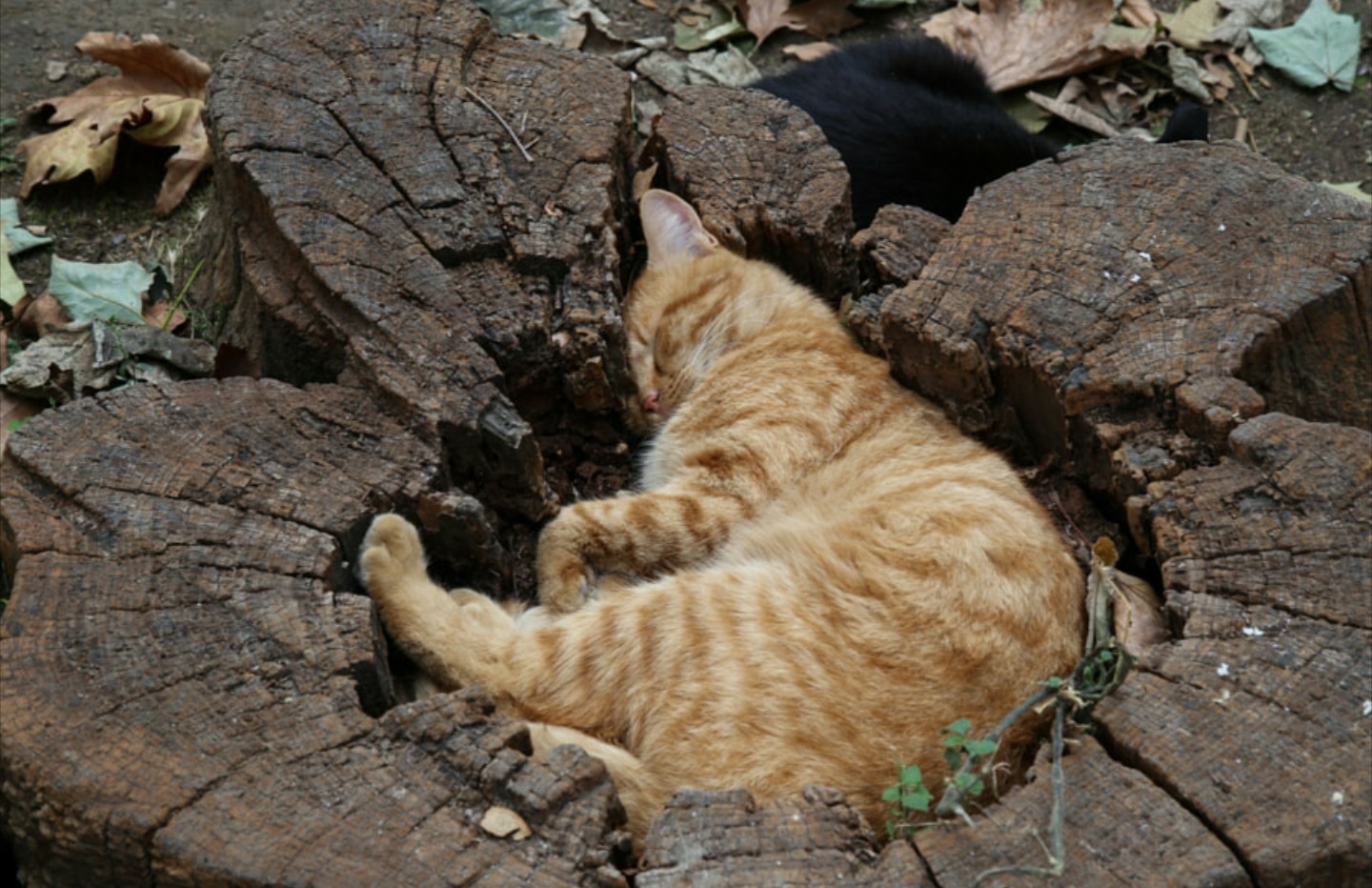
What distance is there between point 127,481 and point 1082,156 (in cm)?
233

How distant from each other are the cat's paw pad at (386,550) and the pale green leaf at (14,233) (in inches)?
85.1

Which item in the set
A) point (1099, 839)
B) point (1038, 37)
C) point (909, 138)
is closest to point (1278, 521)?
point (1099, 839)

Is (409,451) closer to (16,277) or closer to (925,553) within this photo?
(925,553)

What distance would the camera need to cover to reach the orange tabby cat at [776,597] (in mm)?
2736

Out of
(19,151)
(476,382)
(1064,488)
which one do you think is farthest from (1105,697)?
(19,151)

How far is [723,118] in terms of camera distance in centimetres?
Answer: 389

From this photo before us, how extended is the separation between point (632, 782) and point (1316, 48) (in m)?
4.61

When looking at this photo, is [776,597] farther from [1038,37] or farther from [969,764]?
[1038,37]

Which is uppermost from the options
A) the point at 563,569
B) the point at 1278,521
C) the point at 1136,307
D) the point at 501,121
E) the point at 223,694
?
the point at 501,121

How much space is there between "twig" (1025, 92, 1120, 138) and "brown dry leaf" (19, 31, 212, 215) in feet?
10.3

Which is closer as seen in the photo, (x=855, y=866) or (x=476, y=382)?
(x=855, y=866)

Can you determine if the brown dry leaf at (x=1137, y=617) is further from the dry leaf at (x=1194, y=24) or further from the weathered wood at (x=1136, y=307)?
the dry leaf at (x=1194, y=24)

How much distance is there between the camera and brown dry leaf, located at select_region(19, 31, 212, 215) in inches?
182

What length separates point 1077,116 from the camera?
5637mm
